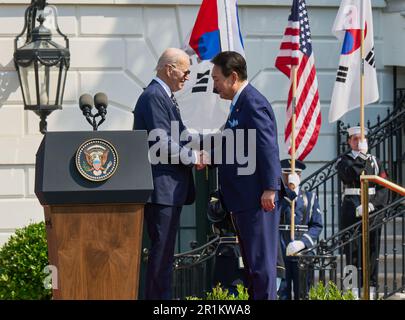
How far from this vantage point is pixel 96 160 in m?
9.48

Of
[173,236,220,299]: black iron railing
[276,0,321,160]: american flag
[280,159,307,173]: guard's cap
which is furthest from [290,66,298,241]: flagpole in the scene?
[173,236,220,299]: black iron railing

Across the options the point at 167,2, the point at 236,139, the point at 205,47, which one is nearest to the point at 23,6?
the point at 167,2

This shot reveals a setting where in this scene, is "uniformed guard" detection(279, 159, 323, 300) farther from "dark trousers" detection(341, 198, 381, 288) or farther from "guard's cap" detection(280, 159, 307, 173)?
"dark trousers" detection(341, 198, 381, 288)

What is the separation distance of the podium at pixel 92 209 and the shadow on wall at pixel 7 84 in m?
7.36

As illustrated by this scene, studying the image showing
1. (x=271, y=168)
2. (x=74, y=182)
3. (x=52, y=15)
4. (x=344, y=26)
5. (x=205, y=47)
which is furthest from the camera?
(x=52, y=15)

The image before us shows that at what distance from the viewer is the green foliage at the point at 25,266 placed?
44.7ft

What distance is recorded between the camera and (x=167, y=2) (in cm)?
1727

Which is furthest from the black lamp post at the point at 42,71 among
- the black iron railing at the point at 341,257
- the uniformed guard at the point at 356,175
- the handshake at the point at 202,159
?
the handshake at the point at 202,159

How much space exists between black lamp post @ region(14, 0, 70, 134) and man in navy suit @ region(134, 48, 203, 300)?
516 cm

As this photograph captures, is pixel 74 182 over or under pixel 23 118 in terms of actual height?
under

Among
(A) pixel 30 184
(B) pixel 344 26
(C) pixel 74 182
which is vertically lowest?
(C) pixel 74 182

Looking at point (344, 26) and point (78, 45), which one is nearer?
point (344, 26)

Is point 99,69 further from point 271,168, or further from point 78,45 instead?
point 271,168

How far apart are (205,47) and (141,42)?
330 centimetres
